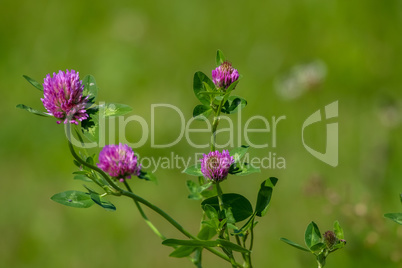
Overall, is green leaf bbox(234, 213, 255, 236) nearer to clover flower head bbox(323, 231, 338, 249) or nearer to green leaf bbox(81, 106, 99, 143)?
clover flower head bbox(323, 231, 338, 249)

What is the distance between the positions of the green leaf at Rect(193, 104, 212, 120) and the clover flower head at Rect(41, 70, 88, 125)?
0.17 meters

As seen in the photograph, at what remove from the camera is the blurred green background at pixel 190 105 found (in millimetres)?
2258

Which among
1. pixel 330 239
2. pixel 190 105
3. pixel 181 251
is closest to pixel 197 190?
pixel 181 251

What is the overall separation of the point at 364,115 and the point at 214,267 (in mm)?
885

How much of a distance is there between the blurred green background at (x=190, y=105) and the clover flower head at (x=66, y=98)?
33.7 inches

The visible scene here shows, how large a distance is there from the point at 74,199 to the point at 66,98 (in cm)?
15

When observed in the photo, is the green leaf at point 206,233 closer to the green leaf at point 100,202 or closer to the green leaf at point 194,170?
the green leaf at point 194,170

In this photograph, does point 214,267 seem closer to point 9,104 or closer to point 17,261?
point 17,261

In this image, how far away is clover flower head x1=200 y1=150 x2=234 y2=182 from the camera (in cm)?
91

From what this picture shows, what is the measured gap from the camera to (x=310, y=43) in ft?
9.72

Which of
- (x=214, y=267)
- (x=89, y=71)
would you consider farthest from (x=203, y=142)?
(x=89, y=71)

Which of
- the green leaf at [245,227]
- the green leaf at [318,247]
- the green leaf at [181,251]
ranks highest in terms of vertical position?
the green leaf at [245,227]

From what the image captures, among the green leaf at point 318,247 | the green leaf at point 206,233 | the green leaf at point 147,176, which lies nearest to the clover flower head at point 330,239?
the green leaf at point 318,247

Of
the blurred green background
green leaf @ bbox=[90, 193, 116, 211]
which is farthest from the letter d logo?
green leaf @ bbox=[90, 193, 116, 211]
